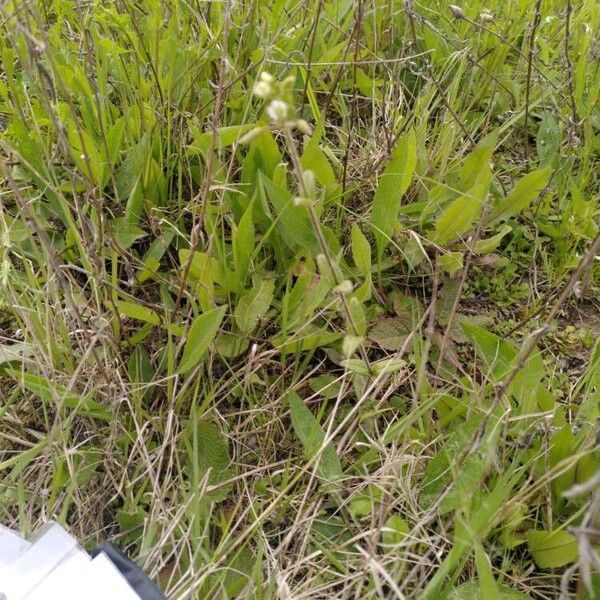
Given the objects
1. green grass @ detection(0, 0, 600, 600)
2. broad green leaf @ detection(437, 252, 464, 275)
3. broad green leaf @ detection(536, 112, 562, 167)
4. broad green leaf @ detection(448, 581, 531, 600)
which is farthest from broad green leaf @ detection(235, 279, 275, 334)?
broad green leaf @ detection(536, 112, 562, 167)

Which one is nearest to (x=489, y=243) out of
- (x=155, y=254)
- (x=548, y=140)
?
(x=548, y=140)

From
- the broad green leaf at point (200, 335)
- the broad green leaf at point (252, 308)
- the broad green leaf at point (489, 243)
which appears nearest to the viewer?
the broad green leaf at point (200, 335)

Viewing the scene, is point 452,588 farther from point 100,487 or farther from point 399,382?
point 100,487

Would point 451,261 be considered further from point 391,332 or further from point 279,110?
point 279,110

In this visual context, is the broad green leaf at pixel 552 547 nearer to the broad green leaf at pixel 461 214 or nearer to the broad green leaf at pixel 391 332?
the broad green leaf at pixel 391 332

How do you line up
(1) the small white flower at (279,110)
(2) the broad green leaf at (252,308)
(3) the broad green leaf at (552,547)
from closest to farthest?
(1) the small white flower at (279,110) < (3) the broad green leaf at (552,547) < (2) the broad green leaf at (252,308)

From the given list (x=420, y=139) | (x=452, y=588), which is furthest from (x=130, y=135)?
(x=452, y=588)

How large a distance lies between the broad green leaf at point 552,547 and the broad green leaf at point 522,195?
2.23 ft

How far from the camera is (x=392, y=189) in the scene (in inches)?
51.5

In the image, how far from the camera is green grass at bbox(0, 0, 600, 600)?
3.40 ft

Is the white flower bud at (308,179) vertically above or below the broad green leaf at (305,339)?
above

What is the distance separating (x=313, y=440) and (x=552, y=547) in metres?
0.40

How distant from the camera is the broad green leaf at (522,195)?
1.38 meters

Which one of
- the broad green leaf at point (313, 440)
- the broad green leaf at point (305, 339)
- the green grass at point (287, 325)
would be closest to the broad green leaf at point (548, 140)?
the green grass at point (287, 325)
